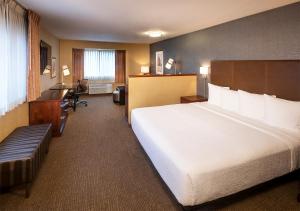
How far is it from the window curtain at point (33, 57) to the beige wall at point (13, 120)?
247 millimetres

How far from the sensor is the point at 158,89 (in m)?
5.02

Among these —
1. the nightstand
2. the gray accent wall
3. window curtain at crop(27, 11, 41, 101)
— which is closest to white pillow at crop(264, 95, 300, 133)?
the gray accent wall

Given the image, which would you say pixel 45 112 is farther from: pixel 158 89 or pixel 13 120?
pixel 158 89

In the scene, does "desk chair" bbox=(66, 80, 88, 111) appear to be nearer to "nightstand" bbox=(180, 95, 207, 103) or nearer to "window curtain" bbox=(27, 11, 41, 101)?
"window curtain" bbox=(27, 11, 41, 101)

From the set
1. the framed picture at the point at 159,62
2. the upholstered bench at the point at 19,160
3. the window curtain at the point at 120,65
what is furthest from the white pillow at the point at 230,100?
the window curtain at the point at 120,65

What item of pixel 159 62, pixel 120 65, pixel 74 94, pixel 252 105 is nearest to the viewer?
pixel 252 105

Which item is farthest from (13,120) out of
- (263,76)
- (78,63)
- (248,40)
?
(78,63)

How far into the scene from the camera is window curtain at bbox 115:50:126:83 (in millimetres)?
9164

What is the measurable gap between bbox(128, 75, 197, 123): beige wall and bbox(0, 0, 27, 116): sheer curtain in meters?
2.13

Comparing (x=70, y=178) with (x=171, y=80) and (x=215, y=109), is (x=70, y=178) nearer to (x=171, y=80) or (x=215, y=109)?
(x=215, y=109)

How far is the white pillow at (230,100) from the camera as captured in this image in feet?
11.7

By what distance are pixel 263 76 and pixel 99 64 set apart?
7066 mm

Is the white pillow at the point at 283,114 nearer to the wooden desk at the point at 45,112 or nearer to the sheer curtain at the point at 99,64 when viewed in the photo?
the wooden desk at the point at 45,112

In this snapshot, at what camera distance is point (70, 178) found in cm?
255
